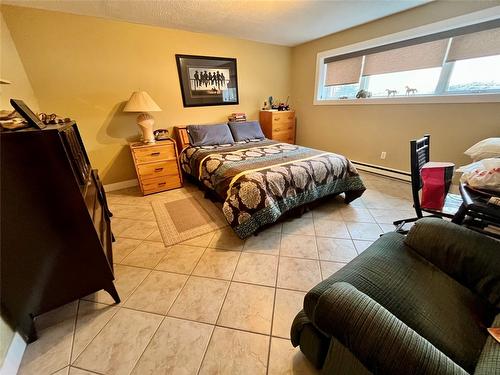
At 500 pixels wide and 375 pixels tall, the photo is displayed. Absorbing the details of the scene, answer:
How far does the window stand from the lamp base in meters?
3.14

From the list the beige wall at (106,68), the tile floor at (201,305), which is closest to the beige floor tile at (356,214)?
the tile floor at (201,305)

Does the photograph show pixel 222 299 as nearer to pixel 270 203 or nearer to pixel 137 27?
pixel 270 203

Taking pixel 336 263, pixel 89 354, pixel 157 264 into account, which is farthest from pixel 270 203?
pixel 89 354

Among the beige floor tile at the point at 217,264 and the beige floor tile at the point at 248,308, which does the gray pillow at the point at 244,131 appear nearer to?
the beige floor tile at the point at 217,264

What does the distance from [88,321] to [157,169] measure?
2.02m

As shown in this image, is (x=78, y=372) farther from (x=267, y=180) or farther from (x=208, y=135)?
(x=208, y=135)

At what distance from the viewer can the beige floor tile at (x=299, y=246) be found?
1725 mm

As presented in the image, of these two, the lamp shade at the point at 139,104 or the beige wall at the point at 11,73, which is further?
the lamp shade at the point at 139,104

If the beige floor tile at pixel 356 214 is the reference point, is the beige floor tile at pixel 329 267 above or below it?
below

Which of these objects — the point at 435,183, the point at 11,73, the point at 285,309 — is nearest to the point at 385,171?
the point at 435,183

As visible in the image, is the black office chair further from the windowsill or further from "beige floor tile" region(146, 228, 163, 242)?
"beige floor tile" region(146, 228, 163, 242)

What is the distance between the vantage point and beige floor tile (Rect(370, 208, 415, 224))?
2.15m

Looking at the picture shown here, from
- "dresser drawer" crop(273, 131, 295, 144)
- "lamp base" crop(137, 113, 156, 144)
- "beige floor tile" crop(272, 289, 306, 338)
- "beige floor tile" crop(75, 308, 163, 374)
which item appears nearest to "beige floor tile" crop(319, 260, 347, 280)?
"beige floor tile" crop(272, 289, 306, 338)

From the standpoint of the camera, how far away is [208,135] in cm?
318
